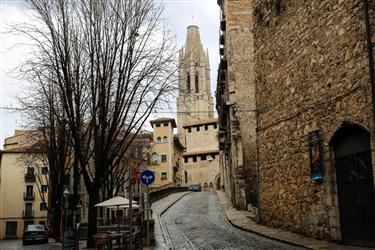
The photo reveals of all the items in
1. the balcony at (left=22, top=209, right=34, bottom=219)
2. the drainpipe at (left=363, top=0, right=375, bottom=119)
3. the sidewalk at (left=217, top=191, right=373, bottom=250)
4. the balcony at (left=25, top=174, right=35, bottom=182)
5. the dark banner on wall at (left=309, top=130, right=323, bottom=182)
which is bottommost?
the balcony at (left=22, top=209, right=34, bottom=219)

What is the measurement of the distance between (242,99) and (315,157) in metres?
18.7

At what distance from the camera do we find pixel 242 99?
34031 mm

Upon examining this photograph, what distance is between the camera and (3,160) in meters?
63.7

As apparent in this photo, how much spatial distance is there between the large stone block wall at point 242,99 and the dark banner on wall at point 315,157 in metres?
15.6

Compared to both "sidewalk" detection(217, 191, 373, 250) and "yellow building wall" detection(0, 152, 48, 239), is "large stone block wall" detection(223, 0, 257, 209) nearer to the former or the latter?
"sidewalk" detection(217, 191, 373, 250)

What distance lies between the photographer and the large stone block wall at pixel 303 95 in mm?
13609

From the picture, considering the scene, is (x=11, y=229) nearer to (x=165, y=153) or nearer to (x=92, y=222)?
(x=165, y=153)

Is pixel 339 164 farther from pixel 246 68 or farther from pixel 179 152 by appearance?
pixel 179 152

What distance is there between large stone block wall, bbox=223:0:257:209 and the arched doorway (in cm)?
1682

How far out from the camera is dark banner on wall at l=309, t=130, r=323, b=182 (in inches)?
604

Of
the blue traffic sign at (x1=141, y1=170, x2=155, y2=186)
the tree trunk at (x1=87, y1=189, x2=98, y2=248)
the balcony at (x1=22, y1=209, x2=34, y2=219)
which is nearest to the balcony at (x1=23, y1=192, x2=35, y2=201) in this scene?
the balcony at (x1=22, y1=209, x2=34, y2=219)

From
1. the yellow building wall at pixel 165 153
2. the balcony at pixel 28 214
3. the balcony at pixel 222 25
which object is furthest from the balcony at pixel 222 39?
the yellow building wall at pixel 165 153

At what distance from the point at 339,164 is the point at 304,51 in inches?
174

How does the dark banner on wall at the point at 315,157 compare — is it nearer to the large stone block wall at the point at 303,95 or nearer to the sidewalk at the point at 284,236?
the large stone block wall at the point at 303,95
